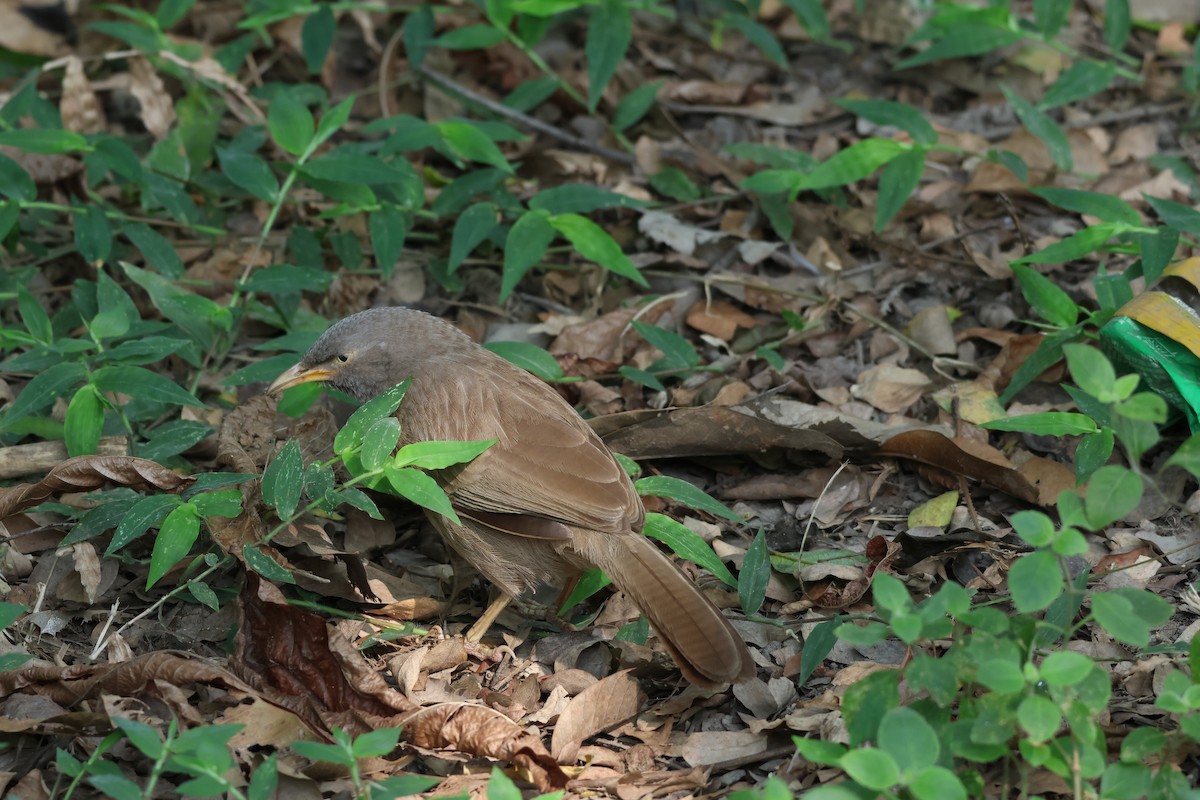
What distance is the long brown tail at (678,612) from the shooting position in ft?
13.0

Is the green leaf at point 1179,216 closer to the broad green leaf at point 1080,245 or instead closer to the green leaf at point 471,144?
the broad green leaf at point 1080,245

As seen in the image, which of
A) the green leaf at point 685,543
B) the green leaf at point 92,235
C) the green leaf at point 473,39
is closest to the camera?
the green leaf at point 685,543

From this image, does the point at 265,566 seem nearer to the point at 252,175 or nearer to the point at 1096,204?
the point at 252,175

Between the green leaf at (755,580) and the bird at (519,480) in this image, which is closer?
the bird at (519,480)

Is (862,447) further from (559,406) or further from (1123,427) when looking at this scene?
(1123,427)

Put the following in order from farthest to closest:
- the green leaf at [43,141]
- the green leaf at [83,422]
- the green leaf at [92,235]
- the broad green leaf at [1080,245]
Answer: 1. the green leaf at [92,235]
2. the green leaf at [43,141]
3. the broad green leaf at [1080,245]
4. the green leaf at [83,422]

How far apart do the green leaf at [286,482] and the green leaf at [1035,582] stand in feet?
7.30

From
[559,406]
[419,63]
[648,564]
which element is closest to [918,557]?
[648,564]

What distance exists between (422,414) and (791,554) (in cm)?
151

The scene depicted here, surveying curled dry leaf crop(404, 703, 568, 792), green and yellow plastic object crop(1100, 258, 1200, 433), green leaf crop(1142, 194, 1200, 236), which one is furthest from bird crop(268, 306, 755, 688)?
green leaf crop(1142, 194, 1200, 236)

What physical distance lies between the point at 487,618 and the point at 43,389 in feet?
6.05

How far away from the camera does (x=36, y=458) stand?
194 inches

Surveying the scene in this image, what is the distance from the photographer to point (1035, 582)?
3084 millimetres

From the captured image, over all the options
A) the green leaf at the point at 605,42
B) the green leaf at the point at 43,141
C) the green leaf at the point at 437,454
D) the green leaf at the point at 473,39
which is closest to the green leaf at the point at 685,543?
the green leaf at the point at 437,454
